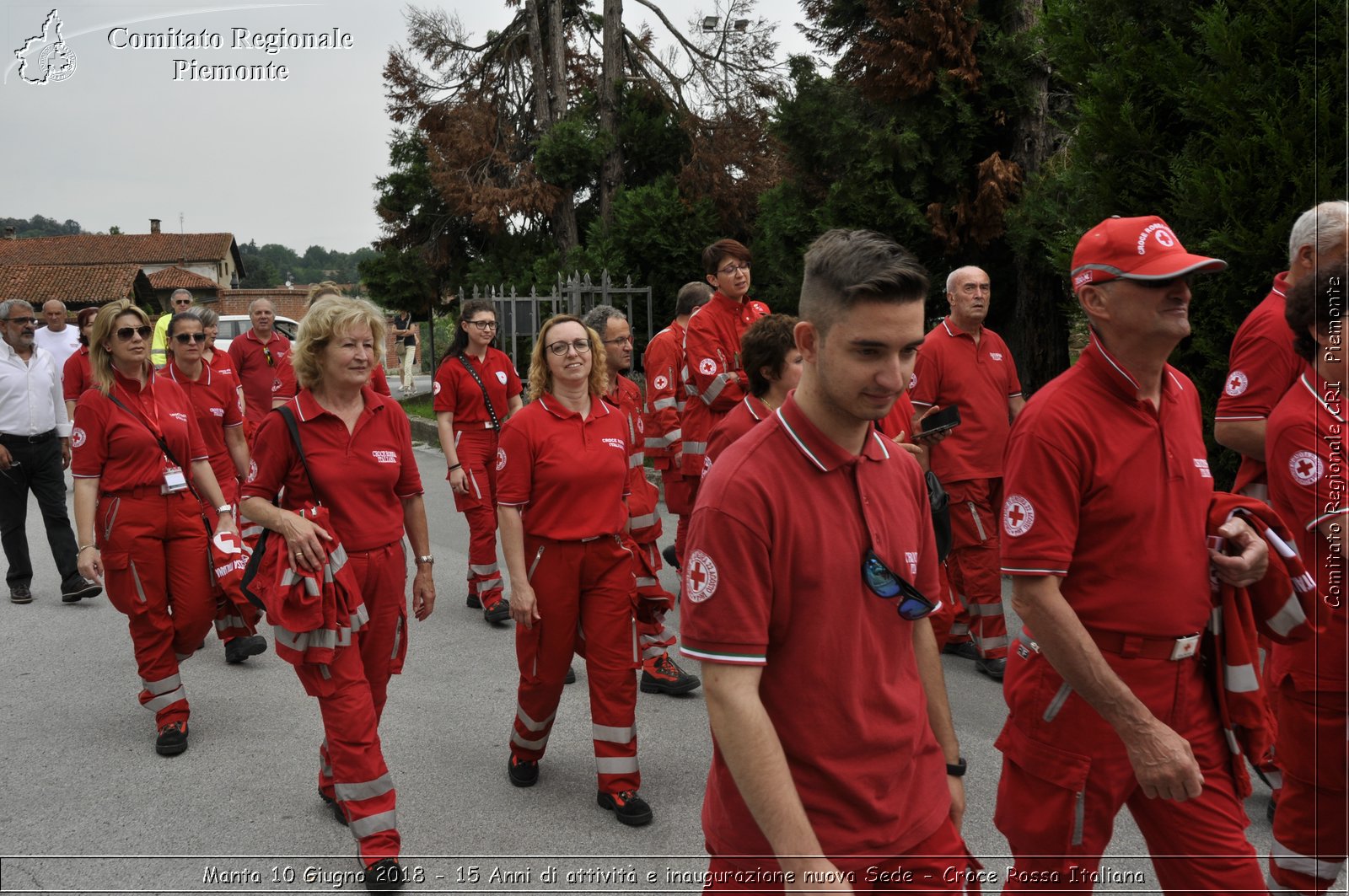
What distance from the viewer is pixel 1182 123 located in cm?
689

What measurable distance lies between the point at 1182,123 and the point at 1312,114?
1115 millimetres

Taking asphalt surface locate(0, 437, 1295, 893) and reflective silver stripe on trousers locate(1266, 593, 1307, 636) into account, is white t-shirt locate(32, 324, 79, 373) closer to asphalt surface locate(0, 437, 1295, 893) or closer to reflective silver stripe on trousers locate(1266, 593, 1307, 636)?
asphalt surface locate(0, 437, 1295, 893)

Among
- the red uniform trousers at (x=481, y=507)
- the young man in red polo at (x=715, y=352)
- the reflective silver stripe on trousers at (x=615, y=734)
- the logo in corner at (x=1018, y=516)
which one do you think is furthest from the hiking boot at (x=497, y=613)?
the logo in corner at (x=1018, y=516)

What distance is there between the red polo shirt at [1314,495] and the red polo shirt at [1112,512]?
0.74m

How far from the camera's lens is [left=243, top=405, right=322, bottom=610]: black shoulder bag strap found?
4.11 m

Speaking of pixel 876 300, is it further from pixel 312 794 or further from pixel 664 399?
pixel 664 399

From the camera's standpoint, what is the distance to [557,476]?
4754 millimetres

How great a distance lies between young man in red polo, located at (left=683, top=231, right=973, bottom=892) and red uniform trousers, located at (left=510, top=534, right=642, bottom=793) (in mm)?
2381

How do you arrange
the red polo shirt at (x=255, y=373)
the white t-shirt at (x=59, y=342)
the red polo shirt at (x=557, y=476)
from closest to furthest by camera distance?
the red polo shirt at (x=557, y=476), the red polo shirt at (x=255, y=373), the white t-shirt at (x=59, y=342)

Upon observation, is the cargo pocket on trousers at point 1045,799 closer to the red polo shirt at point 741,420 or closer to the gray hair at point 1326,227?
the red polo shirt at point 741,420

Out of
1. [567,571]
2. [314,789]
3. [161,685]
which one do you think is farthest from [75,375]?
[567,571]

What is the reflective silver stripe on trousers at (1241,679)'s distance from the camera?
268 centimetres

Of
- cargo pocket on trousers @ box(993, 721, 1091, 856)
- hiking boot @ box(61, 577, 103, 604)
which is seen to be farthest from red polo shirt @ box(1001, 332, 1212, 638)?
hiking boot @ box(61, 577, 103, 604)

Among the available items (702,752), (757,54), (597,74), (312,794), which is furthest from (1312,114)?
(597,74)
